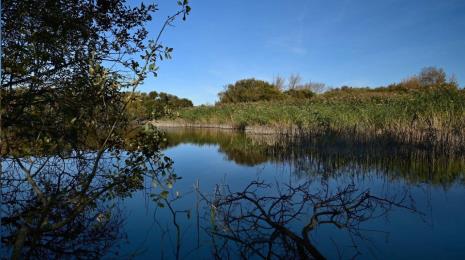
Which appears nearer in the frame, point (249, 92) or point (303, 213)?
point (303, 213)

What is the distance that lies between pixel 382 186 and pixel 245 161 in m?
4.13

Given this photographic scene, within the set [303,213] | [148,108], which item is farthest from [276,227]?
[148,108]

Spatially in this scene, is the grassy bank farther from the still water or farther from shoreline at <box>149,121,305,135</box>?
the still water

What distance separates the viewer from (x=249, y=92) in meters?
43.2

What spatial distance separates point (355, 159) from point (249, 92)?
34.5 m

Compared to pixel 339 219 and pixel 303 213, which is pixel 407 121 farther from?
pixel 303 213

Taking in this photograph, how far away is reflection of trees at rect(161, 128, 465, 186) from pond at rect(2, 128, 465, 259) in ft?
0.11

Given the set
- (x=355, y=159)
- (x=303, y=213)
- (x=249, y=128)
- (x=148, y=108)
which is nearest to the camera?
(x=303, y=213)

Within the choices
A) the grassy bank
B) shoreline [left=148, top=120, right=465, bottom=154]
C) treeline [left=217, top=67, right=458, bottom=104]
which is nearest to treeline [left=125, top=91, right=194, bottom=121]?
the grassy bank

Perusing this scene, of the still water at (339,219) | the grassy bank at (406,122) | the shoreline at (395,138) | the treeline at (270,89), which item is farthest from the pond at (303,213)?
the treeline at (270,89)

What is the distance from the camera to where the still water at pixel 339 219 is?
11.4 ft

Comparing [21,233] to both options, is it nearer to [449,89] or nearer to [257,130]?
[449,89]

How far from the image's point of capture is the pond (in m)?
3.35

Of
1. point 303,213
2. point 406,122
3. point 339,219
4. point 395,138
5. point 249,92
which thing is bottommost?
point 339,219
